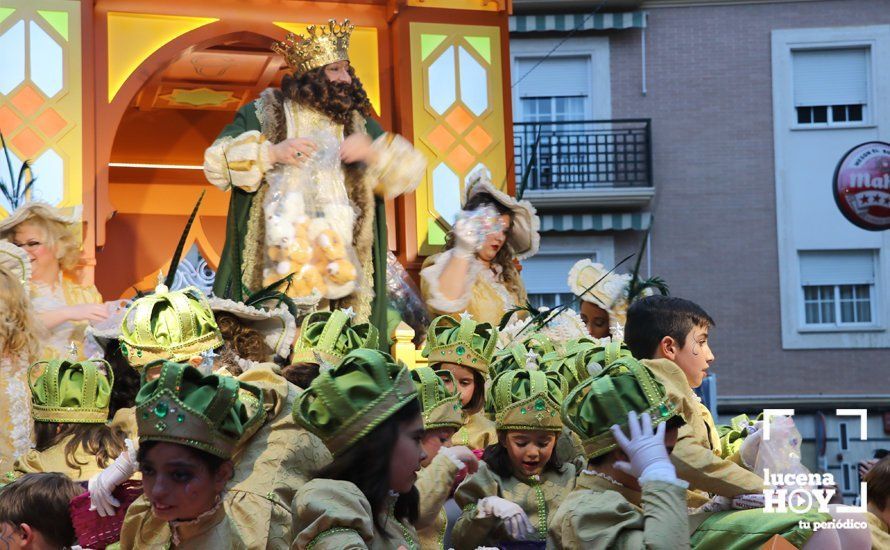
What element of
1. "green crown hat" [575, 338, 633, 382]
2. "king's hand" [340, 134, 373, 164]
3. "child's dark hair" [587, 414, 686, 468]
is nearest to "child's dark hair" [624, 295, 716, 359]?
"green crown hat" [575, 338, 633, 382]

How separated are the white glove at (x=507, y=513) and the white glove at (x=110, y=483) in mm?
1265

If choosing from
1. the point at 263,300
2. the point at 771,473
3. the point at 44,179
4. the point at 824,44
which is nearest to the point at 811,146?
the point at 824,44

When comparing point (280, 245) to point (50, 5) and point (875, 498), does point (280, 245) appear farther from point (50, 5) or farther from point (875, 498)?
point (875, 498)

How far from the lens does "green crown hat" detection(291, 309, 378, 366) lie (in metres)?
5.82

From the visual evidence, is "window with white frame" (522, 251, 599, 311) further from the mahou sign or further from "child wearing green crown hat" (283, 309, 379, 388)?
"child wearing green crown hat" (283, 309, 379, 388)

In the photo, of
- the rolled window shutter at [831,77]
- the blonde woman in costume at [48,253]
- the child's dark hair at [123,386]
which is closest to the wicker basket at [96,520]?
the child's dark hair at [123,386]

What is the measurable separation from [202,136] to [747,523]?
31.3ft

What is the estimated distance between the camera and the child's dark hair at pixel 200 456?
3.71 meters

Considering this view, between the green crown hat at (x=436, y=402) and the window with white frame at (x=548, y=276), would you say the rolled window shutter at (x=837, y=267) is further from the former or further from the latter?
the green crown hat at (x=436, y=402)

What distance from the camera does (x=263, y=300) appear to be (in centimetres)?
715

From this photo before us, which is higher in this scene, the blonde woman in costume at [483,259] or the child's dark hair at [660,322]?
the blonde woman in costume at [483,259]

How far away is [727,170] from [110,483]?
16.4 m

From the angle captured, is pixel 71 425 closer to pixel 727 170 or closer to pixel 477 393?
pixel 477 393

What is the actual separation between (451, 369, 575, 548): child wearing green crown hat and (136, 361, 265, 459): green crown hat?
4.82 ft
